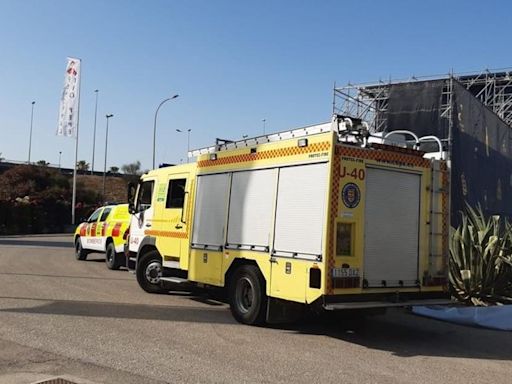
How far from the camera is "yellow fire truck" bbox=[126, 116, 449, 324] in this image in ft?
25.9

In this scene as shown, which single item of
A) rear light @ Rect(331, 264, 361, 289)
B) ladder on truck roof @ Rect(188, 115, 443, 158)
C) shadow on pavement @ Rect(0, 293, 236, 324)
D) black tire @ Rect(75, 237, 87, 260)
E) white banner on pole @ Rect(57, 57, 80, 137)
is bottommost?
shadow on pavement @ Rect(0, 293, 236, 324)

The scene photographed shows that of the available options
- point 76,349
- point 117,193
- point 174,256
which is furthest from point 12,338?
point 117,193

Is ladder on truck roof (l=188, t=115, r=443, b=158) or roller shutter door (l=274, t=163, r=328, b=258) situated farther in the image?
ladder on truck roof (l=188, t=115, r=443, b=158)

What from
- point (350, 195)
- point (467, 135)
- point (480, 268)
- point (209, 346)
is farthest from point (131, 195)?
point (467, 135)

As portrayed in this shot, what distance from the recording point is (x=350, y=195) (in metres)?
8.02

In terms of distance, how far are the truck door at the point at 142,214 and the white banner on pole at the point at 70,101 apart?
32227mm

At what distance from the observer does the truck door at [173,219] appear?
1113 centimetres

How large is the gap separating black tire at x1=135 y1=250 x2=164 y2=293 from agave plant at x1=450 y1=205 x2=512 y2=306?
6.07 m

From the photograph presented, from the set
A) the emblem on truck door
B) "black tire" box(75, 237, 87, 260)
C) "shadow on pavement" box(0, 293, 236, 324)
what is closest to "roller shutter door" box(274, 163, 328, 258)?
the emblem on truck door

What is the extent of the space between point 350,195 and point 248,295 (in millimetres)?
2422

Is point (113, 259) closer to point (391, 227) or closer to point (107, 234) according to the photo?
point (107, 234)

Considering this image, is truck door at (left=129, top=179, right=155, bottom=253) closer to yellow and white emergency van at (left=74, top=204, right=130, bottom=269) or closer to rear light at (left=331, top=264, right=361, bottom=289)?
yellow and white emergency van at (left=74, top=204, right=130, bottom=269)

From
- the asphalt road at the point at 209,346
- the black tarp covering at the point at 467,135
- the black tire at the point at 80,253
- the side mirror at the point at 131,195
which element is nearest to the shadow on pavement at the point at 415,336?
the asphalt road at the point at 209,346

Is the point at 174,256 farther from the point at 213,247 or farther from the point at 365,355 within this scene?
the point at 365,355
